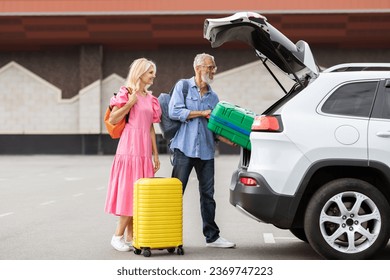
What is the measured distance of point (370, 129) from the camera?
7191 millimetres

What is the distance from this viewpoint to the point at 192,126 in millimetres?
8328

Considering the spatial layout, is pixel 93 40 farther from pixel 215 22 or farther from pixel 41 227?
pixel 215 22

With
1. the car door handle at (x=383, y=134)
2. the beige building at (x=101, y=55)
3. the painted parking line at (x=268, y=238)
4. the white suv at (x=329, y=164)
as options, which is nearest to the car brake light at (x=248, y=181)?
the white suv at (x=329, y=164)

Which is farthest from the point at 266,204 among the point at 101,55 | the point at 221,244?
the point at 101,55

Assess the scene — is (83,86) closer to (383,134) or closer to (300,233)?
(300,233)

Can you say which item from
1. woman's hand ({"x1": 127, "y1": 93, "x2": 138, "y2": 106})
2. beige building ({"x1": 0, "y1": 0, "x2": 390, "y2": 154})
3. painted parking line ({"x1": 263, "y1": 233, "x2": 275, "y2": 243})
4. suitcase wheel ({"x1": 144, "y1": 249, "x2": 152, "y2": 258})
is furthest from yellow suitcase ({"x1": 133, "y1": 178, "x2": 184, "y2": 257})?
beige building ({"x1": 0, "y1": 0, "x2": 390, "y2": 154})

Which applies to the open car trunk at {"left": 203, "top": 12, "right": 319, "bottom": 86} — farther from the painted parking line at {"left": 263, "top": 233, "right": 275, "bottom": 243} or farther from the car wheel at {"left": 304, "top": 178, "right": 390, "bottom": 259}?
the painted parking line at {"left": 263, "top": 233, "right": 275, "bottom": 243}

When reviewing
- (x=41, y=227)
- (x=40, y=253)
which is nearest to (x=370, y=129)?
(x=40, y=253)

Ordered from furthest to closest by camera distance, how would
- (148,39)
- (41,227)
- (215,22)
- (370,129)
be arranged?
(148,39) → (41,227) → (215,22) → (370,129)

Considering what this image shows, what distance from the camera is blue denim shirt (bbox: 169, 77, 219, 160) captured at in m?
8.26

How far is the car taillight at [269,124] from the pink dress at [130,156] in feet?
4.32

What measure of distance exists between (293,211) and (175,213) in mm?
1115

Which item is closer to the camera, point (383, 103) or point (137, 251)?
point (383, 103)

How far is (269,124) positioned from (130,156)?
157 centimetres
